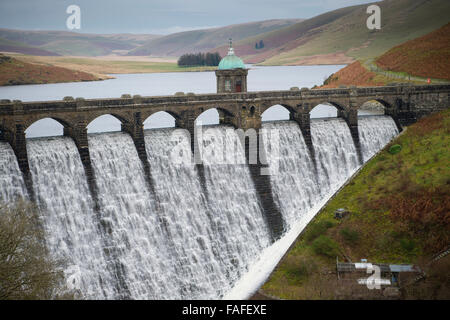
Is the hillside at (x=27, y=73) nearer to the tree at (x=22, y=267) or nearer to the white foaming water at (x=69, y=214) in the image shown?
the white foaming water at (x=69, y=214)

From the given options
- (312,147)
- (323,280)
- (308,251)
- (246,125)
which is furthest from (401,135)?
(323,280)

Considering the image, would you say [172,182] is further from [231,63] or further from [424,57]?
[424,57]

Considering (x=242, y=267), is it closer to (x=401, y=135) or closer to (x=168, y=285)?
(x=168, y=285)

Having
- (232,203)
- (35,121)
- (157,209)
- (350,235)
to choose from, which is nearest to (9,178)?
(35,121)

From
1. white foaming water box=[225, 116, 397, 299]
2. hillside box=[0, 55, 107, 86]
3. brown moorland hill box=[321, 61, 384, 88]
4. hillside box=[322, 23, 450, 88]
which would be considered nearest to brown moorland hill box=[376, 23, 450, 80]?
hillside box=[322, 23, 450, 88]

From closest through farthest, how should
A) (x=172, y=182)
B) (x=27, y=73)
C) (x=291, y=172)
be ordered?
(x=172, y=182) < (x=291, y=172) < (x=27, y=73)

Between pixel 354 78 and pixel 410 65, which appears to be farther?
pixel 354 78
